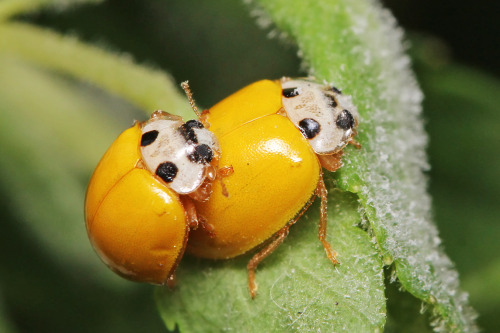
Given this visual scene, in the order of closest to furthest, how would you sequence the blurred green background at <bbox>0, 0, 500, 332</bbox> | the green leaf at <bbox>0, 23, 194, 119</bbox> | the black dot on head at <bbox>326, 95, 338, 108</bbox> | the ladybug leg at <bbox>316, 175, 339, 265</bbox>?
1. the ladybug leg at <bbox>316, 175, 339, 265</bbox>
2. the black dot on head at <bbox>326, 95, 338, 108</bbox>
3. the green leaf at <bbox>0, 23, 194, 119</bbox>
4. the blurred green background at <bbox>0, 0, 500, 332</bbox>

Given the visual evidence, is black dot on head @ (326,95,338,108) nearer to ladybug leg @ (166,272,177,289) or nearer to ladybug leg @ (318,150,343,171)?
ladybug leg @ (318,150,343,171)

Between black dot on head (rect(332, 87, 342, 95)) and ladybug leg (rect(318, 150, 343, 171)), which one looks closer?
ladybug leg (rect(318, 150, 343, 171))

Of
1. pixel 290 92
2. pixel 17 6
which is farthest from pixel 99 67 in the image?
pixel 290 92

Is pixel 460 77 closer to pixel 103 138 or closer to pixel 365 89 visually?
pixel 365 89

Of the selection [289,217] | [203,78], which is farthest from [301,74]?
[289,217]

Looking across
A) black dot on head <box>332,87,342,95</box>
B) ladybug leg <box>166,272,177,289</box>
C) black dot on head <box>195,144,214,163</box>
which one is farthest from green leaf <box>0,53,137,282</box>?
black dot on head <box>332,87,342,95</box>

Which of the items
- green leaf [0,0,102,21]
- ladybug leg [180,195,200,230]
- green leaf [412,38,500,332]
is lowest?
green leaf [412,38,500,332]

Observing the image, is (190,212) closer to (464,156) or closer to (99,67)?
(99,67)
